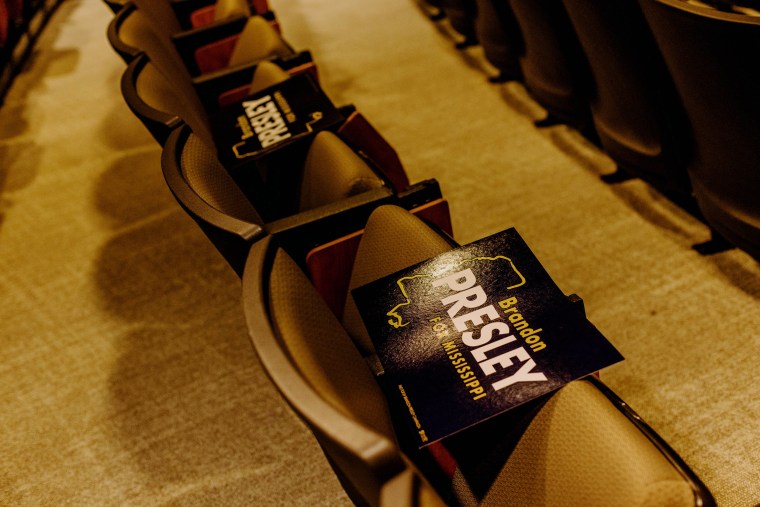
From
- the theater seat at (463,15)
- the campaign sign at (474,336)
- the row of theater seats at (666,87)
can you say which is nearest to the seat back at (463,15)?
the theater seat at (463,15)

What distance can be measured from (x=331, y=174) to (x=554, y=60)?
76cm

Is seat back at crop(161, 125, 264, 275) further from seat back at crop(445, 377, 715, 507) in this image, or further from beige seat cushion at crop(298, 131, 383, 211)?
seat back at crop(445, 377, 715, 507)

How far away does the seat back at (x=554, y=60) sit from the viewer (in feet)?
4.44

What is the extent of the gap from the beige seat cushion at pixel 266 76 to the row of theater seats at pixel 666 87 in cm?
59

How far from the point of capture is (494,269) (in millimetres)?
694

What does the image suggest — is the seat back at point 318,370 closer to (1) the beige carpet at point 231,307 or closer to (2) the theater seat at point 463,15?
(1) the beige carpet at point 231,307

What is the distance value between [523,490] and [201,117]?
3.32ft

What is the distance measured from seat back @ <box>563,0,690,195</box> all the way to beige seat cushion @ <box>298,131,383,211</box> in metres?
0.51

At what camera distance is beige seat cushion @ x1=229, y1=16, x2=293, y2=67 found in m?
1.53

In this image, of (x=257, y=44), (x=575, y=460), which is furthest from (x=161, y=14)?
(x=575, y=460)

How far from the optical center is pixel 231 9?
70.6 inches

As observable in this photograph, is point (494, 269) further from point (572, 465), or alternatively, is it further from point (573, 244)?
point (573, 244)

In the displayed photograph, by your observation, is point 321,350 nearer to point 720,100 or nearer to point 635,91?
point 720,100

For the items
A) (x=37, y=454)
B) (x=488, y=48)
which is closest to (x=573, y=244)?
(x=488, y=48)
